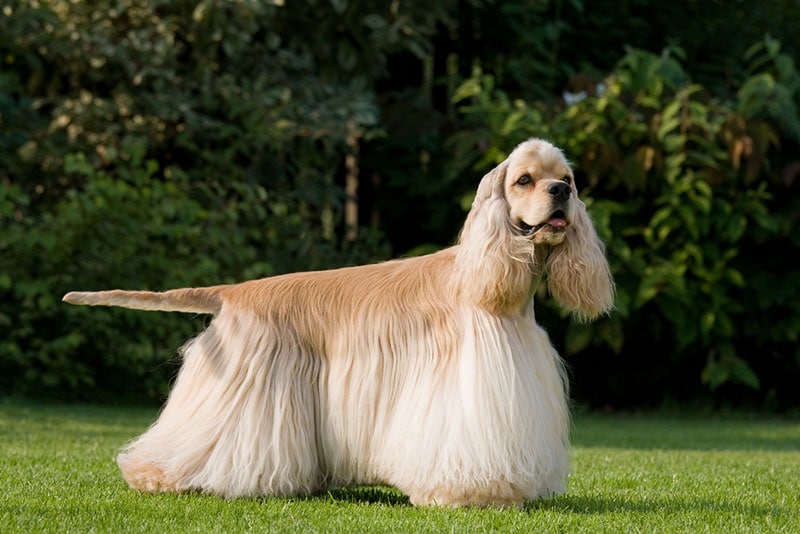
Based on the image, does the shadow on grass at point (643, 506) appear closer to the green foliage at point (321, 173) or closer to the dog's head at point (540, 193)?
the dog's head at point (540, 193)

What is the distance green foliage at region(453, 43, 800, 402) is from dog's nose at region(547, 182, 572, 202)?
593 centimetres

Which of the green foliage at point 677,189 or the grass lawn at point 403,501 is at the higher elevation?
the green foliage at point 677,189

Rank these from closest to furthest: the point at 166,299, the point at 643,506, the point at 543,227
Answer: the point at 543,227, the point at 643,506, the point at 166,299

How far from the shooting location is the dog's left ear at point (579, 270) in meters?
5.04

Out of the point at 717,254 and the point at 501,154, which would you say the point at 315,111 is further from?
the point at 717,254

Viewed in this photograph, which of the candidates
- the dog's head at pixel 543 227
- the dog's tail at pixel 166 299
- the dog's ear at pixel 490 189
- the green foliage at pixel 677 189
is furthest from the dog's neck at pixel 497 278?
the green foliage at pixel 677 189

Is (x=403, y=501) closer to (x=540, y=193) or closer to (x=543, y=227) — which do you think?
(x=543, y=227)

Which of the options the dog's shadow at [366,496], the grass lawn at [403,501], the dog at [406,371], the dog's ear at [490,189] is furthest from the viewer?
the dog's shadow at [366,496]

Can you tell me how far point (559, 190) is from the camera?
4887 mm

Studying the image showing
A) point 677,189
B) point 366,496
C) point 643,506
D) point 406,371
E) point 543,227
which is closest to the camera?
point 543,227

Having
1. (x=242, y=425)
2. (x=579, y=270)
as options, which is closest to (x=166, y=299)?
(x=242, y=425)

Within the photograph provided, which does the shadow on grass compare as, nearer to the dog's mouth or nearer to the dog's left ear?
the dog's left ear

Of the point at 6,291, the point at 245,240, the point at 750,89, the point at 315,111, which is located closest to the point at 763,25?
the point at 750,89

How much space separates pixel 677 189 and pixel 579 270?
6.16 meters
